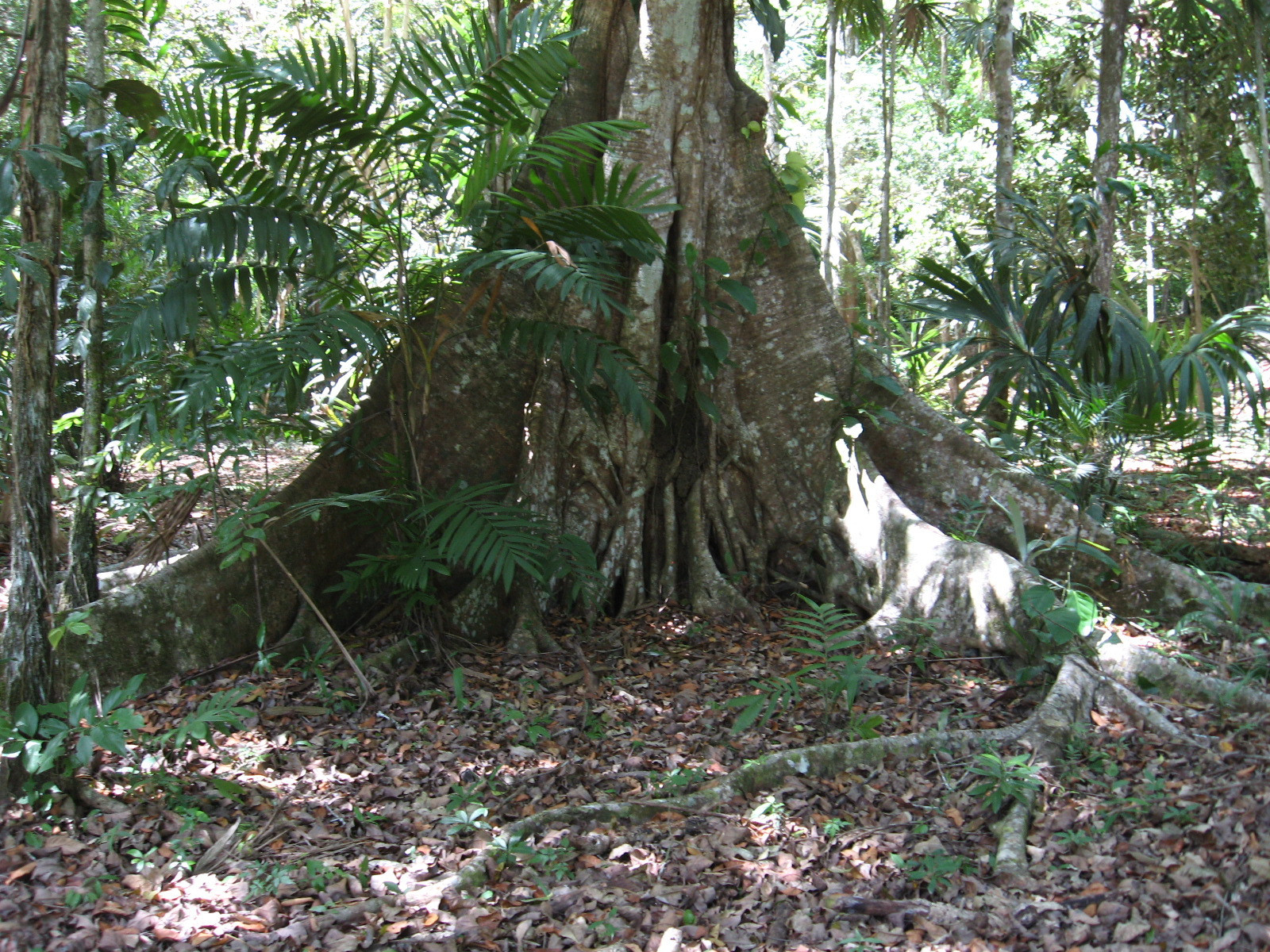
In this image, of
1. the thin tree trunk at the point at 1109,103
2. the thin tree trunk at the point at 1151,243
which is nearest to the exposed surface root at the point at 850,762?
the thin tree trunk at the point at 1109,103

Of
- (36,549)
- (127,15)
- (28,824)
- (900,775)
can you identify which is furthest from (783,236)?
(28,824)

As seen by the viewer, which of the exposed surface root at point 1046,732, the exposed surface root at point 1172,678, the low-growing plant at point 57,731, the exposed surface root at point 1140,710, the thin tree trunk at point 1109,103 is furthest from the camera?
the thin tree trunk at point 1109,103

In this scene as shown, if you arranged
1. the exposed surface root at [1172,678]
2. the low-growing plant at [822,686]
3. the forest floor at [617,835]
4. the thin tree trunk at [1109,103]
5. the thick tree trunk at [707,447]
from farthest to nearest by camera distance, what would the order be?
the thin tree trunk at [1109,103] < the thick tree trunk at [707,447] < the low-growing plant at [822,686] < the exposed surface root at [1172,678] < the forest floor at [617,835]

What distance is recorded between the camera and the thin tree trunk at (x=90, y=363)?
3580mm

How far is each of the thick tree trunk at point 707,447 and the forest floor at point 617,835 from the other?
551 millimetres

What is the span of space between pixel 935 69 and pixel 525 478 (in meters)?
18.0

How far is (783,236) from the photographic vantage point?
203 inches

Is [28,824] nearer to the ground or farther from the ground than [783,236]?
nearer to the ground

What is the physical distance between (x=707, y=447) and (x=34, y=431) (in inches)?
130

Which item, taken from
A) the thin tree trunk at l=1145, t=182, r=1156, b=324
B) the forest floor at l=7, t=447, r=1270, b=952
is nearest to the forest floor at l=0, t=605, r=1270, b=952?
the forest floor at l=7, t=447, r=1270, b=952

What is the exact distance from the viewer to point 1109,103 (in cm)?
695

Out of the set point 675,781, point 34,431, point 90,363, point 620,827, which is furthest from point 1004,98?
point 34,431

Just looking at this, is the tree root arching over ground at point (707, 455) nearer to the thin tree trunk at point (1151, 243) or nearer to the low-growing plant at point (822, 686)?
the low-growing plant at point (822, 686)

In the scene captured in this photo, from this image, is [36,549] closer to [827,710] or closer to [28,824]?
[28,824]
